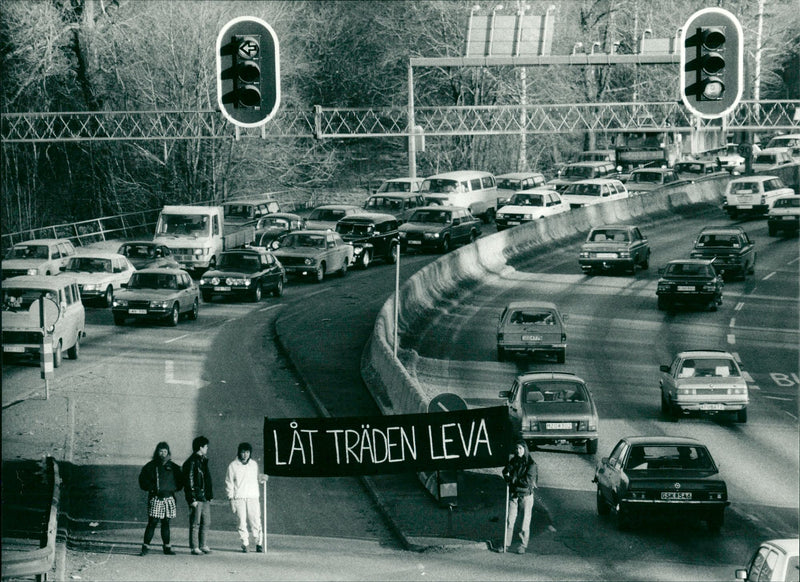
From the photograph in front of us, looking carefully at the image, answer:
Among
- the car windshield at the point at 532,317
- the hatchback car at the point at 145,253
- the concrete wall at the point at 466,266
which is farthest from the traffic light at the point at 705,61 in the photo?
the hatchback car at the point at 145,253

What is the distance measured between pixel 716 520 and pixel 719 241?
27104mm

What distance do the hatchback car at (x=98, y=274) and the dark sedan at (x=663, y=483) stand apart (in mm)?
22088

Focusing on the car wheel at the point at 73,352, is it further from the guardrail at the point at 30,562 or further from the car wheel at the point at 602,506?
the guardrail at the point at 30,562

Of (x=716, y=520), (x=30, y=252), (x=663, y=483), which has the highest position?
(x=30, y=252)

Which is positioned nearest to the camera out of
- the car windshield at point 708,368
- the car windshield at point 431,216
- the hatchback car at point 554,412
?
the hatchback car at point 554,412

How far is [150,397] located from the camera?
26953mm

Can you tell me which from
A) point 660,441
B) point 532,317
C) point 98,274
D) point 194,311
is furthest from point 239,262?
point 660,441

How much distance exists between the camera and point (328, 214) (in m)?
50.4

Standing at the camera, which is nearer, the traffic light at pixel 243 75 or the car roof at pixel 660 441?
the traffic light at pixel 243 75

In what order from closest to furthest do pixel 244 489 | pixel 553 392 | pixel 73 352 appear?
1. pixel 244 489
2. pixel 553 392
3. pixel 73 352

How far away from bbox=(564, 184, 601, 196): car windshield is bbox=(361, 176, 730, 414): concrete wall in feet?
3.75

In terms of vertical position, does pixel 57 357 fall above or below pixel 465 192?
below

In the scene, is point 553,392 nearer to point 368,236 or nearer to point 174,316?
point 174,316

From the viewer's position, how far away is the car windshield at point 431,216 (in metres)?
49.9
